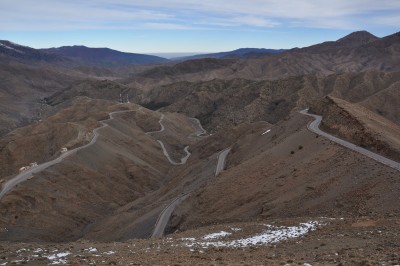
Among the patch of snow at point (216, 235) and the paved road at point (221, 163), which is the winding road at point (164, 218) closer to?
the paved road at point (221, 163)

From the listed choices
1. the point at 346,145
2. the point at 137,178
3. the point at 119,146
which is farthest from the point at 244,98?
the point at 346,145

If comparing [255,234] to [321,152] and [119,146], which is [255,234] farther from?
[119,146]

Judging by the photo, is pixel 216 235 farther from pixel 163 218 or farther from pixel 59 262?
pixel 163 218

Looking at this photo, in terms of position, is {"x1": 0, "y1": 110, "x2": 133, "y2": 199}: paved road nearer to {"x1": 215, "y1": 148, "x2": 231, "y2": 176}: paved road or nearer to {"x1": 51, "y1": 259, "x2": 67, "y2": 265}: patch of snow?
{"x1": 215, "y1": 148, "x2": 231, "y2": 176}: paved road

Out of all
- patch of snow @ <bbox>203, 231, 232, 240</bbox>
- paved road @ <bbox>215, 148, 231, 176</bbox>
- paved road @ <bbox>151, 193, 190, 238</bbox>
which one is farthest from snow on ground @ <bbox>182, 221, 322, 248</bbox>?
paved road @ <bbox>215, 148, 231, 176</bbox>

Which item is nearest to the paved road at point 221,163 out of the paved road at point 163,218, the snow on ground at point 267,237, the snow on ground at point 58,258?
the paved road at point 163,218

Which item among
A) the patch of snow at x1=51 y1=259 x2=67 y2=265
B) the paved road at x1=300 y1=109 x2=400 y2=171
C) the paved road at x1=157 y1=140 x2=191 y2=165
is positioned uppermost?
the paved road at x1=300 y1=109 x2=400 y2=171
